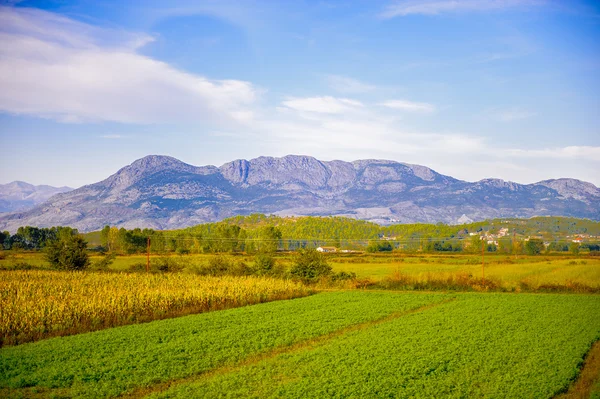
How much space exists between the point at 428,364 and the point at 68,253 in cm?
4285

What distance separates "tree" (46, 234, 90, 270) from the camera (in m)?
48.9

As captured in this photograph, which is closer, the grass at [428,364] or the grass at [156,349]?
the grass at [428,364]

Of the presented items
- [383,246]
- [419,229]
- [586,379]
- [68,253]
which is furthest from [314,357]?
[419,229]

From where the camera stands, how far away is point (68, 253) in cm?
4888

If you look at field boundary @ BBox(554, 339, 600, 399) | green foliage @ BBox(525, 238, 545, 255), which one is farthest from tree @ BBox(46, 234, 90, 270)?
green foliage @ BBox(525, 238, 545, 255)

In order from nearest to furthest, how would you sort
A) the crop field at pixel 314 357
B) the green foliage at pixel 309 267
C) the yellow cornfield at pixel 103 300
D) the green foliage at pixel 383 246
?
the crop field at pixel 314 357
the yellow cornfield at pixel 103 300
the green foliage at pixel 309 267
the green foliage at pixel 383 246

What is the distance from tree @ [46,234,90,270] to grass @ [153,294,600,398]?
36.7 meters

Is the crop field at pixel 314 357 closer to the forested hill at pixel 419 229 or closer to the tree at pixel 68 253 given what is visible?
the tree at pixel 68 253

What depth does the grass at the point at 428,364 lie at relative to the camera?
1252 cm

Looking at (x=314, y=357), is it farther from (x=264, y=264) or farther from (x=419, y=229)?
(x=419, y=229)

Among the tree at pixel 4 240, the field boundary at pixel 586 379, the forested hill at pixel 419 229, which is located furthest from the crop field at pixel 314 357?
the forested hill at pixel 419 229

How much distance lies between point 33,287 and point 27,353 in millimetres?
14499

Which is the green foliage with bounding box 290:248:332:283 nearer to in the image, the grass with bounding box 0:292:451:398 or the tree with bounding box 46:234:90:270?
the grass with bounding box 0:292:451:398

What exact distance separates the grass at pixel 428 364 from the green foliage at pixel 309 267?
21.3 metres
